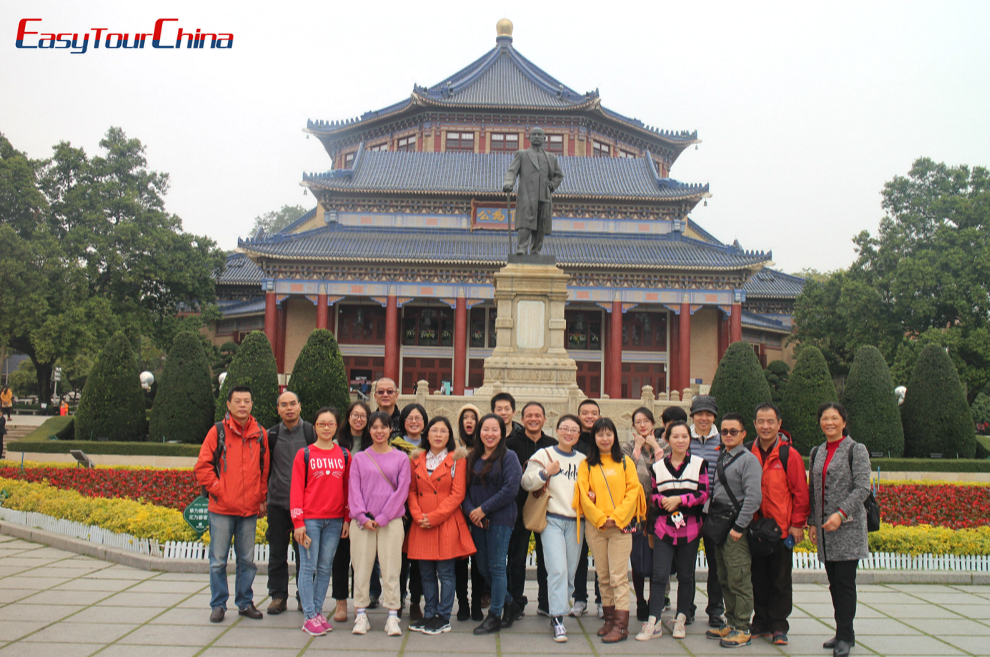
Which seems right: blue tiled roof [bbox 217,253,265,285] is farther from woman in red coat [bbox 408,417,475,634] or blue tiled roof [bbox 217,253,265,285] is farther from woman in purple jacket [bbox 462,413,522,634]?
woman in purple jacket [bbox 462,413,522,634]

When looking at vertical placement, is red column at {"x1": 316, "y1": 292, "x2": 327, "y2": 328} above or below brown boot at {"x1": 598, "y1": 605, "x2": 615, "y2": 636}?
above

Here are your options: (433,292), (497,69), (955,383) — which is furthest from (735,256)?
(497,69)

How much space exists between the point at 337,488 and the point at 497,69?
151 ft

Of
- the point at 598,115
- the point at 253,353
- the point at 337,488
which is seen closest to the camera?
the point at 337,488

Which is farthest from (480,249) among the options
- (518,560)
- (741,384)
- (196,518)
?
(518,560)

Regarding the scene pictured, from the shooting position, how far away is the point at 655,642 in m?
5.69

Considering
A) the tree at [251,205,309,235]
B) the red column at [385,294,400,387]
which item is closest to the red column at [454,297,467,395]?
the red column at [385,294,400,387]

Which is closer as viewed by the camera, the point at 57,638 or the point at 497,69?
the point at 57,638

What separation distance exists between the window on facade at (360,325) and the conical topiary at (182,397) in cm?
1807

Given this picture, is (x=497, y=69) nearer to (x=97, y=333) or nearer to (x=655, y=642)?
(x=97, y=333)

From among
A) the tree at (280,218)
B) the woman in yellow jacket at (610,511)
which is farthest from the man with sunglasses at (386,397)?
the tree at (280,218)

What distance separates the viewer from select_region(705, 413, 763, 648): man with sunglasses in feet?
18.6

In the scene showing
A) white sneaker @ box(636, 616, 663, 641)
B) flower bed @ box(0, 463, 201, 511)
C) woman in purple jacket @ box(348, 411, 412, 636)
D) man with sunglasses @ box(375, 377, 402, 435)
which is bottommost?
white sneaker @ box(636, 616, 663, 641)

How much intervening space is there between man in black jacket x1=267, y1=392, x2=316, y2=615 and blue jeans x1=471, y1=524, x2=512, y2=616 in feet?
5.40
